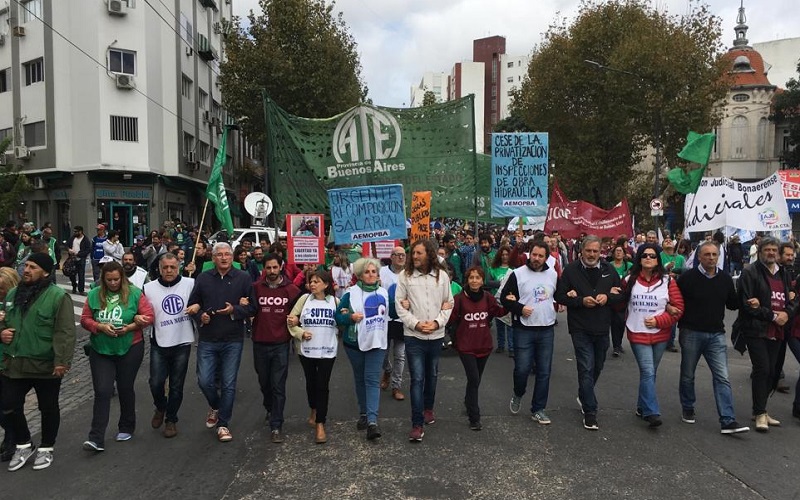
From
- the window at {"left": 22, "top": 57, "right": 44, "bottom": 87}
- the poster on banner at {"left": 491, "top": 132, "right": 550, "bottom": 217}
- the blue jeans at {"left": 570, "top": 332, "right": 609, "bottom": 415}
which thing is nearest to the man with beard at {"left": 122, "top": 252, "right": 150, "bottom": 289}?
the blue jeans at {"left": 570, "top": 332, "right": 609, "bottom": 415}

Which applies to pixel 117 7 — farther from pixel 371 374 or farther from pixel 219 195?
pixel 371 374

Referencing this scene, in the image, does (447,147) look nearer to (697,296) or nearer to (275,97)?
(697,296)

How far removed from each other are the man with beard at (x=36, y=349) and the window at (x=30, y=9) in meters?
27.6

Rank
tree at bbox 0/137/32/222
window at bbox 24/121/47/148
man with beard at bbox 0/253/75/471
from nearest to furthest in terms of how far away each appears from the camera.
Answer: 1. man with beard at bbox 0/253/75/471
2. tree at bbox 0/137/32/222
3. window at bbox 24/121/47/148

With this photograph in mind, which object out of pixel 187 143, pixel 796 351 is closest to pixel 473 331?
pixel 796 351

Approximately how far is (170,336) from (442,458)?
103 inches

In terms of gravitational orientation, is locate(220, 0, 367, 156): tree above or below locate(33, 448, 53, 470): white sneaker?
above

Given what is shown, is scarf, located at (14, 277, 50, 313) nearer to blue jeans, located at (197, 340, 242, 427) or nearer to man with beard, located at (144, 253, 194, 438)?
man with beard, located at (144, 253, 194, 438)

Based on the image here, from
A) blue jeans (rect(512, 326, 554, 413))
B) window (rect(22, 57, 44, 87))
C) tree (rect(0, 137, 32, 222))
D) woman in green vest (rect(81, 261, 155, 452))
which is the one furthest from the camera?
window (rect(22, 57, 44, 87))

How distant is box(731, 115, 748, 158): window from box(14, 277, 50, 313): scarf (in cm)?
5332

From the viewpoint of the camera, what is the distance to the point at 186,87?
3288 cm

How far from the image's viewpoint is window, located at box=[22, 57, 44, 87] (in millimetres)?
27594

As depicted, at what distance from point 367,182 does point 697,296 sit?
5.38 m

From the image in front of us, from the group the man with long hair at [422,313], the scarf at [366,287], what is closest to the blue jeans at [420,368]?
the man with long hair at [422,313]
